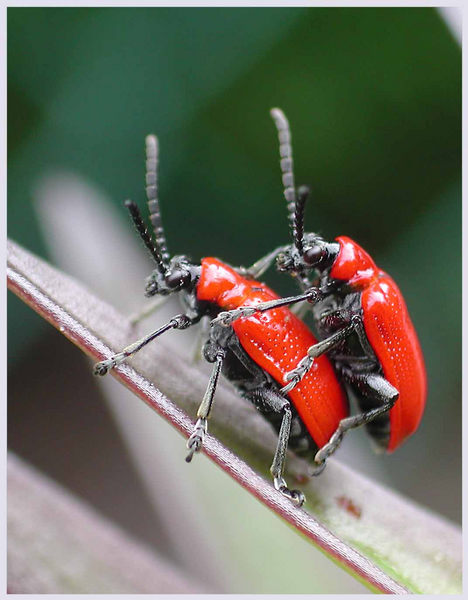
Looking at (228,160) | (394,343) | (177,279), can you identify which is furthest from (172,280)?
(228,160)

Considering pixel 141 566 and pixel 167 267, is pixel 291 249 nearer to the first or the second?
pixel 167 267

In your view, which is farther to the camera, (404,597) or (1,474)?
(1,474)

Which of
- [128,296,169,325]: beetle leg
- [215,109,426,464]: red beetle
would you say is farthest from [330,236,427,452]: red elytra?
[128,296,169,325]: beetle leg

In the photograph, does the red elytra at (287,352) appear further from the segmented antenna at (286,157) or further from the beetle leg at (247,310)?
the segmented antenna at (286,157)

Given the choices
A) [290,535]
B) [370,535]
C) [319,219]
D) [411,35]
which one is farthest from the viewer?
[319,219]

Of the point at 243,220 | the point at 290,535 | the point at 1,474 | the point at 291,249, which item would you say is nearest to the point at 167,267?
the point at 291,249

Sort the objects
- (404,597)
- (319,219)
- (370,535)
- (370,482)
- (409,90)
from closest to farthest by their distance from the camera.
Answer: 1. (404,597)
2. (370,535)
3. (370,482)
4. (409,90)
5. (319,219)

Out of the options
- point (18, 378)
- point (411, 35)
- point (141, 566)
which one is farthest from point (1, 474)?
point (411, 35)

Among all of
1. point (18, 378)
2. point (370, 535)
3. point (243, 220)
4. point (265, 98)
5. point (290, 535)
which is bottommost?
point (18, 378)

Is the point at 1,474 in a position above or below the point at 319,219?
below
